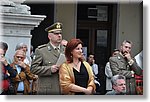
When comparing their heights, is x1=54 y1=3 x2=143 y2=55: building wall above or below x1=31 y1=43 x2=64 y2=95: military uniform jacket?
above

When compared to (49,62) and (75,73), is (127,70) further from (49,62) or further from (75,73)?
(49,62)

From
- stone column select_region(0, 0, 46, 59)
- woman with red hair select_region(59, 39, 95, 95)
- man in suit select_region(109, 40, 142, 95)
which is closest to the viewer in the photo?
stone column select_region(0, 0, 46, 59)

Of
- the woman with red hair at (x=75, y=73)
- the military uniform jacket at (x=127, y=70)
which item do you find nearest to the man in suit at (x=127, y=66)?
the military uniform jacket at (x=127, y=70)

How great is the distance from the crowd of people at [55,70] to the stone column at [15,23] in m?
0.07

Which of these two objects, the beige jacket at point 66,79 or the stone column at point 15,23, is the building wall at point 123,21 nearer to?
the stone column at point 15,23

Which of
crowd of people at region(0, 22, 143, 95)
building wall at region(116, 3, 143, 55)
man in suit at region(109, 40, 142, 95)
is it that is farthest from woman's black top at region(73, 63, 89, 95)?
building wall at region(116, 3, 143, 55)

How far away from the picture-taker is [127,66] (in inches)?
234

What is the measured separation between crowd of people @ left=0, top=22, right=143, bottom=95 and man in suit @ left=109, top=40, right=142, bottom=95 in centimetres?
1

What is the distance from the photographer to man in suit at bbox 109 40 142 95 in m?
5.91

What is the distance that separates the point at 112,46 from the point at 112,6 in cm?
52

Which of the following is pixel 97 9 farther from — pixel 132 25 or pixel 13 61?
pixel 13 61

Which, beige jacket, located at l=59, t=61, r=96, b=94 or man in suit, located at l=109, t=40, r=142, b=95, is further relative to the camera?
man in suit, located at l=109, t=40, r=142, b=95

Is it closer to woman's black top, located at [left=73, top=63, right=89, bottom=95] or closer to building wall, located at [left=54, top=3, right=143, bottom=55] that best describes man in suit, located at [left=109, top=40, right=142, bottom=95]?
building wall, located at [left=54, top=3, right=143, bottom=55]

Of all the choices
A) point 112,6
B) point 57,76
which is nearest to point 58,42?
point 57,76
